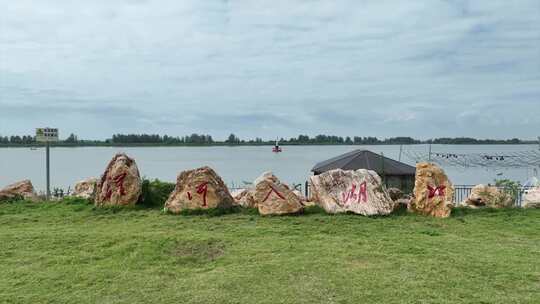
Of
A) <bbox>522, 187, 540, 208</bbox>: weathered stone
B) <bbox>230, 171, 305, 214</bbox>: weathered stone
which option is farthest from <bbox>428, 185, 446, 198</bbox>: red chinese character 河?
<bbox>230, 171, 305, 214</bbox>: weathered stone

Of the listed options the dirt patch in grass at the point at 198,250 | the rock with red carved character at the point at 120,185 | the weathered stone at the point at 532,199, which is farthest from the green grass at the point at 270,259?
the weathered stone at the point at 532,199

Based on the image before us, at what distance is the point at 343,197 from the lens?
32.7 feet

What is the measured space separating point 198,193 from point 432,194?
4.90 metres

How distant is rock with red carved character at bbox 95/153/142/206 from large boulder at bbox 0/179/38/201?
3030 mm

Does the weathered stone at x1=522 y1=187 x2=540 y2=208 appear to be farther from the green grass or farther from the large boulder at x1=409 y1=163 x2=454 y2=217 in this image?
the large boulder at x1=409 y1=163 x2=454 y2=217

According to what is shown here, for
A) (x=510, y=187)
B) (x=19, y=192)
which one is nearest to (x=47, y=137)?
(x=19, y=192)

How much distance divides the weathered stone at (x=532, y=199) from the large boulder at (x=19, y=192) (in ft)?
40.6

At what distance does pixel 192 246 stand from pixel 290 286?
235 centimetres

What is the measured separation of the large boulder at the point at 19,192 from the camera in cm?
1265

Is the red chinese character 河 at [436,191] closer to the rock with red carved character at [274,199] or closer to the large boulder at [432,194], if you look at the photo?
the large boulder at [432,194]

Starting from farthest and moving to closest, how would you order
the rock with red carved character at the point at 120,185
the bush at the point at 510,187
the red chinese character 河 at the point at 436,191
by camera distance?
the bush at the point at 510,187
the rock with red carved character at the point at 120,185
the red chinese character 河 at the point at 436,191

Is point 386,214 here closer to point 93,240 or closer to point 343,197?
point 343,197

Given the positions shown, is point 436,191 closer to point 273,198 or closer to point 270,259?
point 273,198

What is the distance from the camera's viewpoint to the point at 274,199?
389 inches
